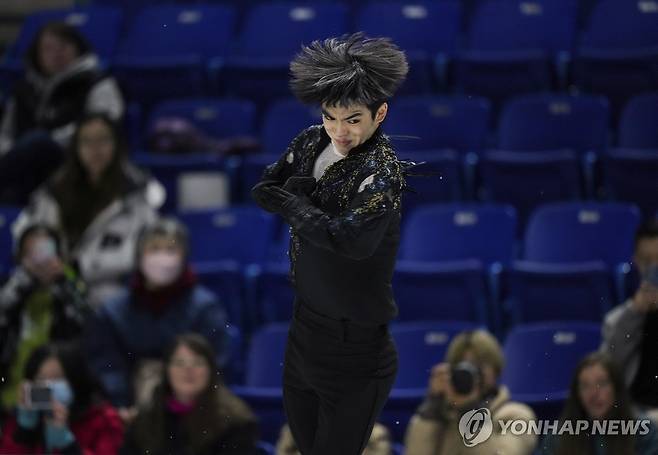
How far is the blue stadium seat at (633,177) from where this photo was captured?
4473mm

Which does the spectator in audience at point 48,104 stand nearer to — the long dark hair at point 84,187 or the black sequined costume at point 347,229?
the long dark hair at point 84,187

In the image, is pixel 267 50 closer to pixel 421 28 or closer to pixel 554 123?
pixel 421 28

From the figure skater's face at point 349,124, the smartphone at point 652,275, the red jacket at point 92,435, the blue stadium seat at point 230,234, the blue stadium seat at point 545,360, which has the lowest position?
the red jacket at point 92,435

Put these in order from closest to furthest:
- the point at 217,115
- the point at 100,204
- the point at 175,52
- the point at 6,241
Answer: the point at 100,204, the point at 6,241, the point at 217,115, the point at 175,52

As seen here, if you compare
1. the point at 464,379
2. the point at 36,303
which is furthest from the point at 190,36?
the point at 464,379

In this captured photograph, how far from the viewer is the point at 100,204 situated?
18.8 ft

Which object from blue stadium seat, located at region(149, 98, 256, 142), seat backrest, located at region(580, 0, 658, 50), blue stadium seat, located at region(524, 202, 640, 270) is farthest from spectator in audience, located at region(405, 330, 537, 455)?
blue stadium seat, located at region(149, 98, 256, 142)

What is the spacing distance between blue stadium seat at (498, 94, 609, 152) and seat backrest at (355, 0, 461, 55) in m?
0.56

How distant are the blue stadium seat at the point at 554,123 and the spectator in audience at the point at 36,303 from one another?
1967 millimetres

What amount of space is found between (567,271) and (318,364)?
234cm

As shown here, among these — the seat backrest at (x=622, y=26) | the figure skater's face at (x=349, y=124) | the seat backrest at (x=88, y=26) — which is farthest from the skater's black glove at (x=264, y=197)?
the seat backrest at (x=88, y=26)

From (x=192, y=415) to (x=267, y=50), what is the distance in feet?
10.8

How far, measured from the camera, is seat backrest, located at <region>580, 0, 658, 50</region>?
4383 mm

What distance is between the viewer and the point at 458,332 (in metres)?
4.44
